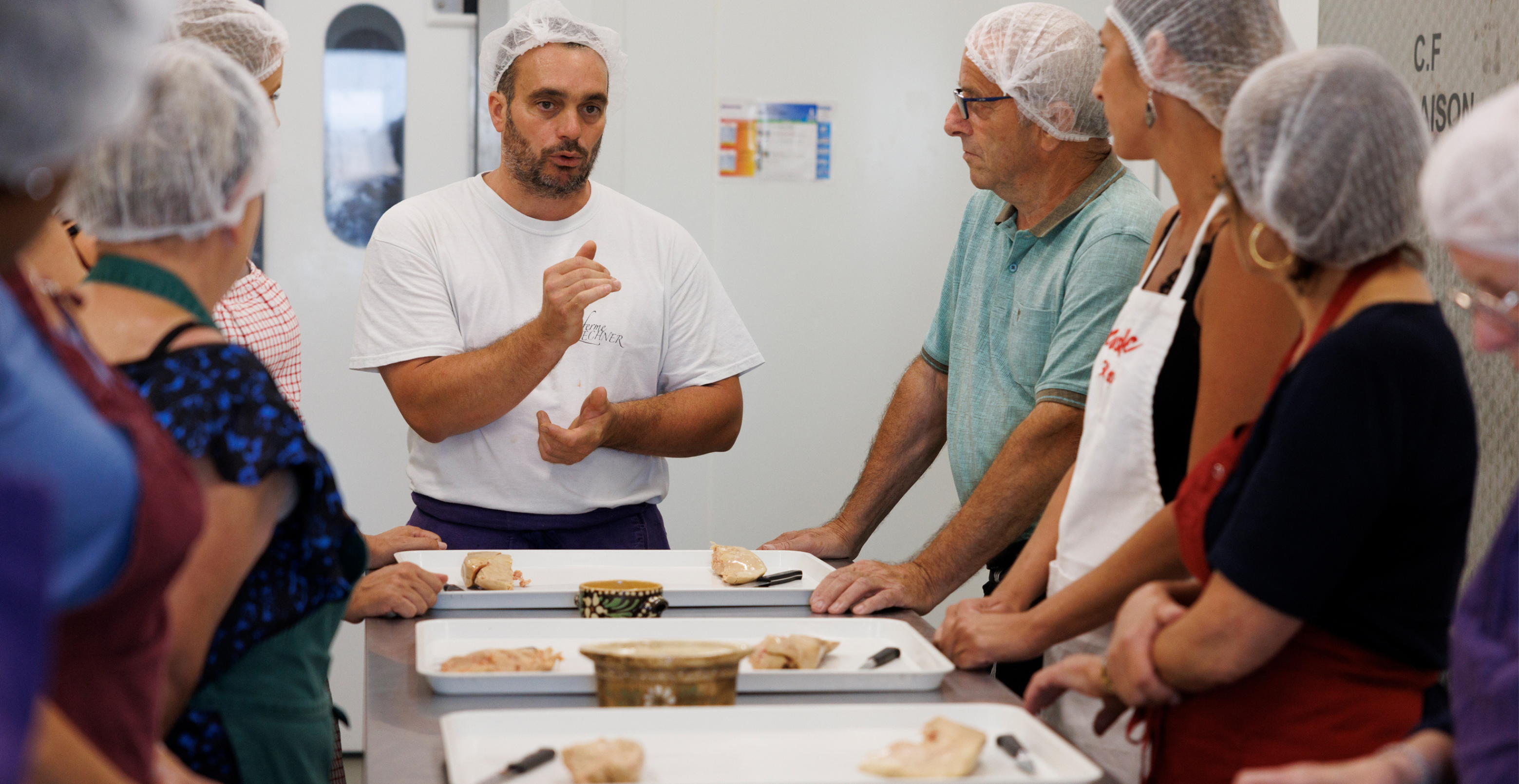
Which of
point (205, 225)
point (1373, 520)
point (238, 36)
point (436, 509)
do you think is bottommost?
point (436, 509)

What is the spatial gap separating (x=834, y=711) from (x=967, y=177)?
290cm

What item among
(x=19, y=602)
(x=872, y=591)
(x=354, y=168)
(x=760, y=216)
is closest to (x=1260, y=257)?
(x=872, y=591)

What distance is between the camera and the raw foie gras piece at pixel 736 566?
199 cm

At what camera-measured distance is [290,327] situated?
2.28 meters

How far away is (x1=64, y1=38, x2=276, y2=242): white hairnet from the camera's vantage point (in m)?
1.14

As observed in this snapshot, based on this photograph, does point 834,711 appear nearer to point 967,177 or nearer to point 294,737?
point 294,737

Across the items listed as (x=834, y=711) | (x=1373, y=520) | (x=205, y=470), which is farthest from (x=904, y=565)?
(x=205, y=470)

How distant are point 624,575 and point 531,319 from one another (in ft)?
2.18

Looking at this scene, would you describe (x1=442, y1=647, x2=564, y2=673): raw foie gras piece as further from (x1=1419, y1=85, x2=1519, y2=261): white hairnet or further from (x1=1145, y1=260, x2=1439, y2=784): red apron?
(x1=1419, y1=85, x2=1519, y2=261): white hairnet

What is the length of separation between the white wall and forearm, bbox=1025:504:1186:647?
2298mm

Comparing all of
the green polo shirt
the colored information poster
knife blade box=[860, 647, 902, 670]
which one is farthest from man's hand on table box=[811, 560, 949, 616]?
the colored information poster

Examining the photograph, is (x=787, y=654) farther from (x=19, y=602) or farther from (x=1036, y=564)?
(x=19, y=602)

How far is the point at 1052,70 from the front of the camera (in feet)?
7.49

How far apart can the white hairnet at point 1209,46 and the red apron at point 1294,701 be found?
18.3 inches
